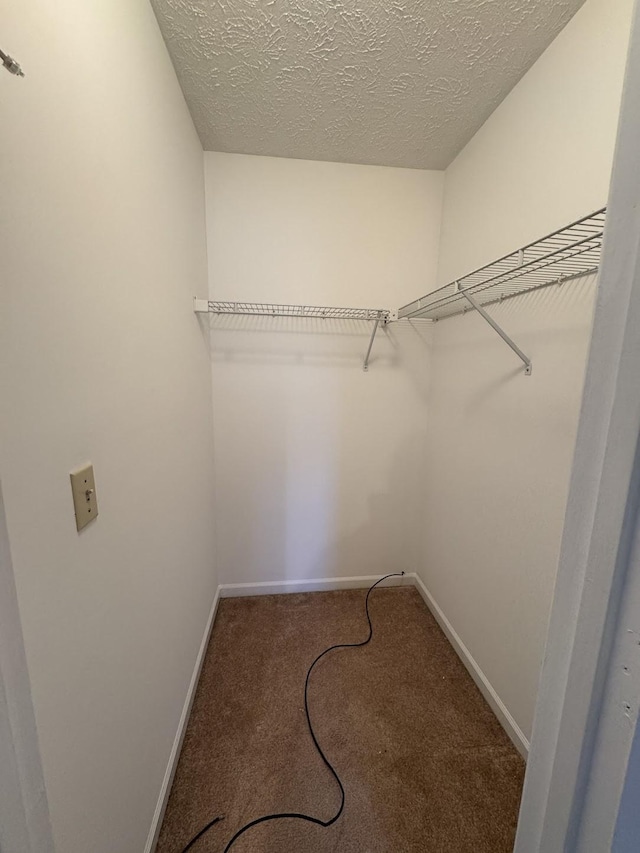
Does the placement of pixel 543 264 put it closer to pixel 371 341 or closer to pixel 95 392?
pixel 371 341

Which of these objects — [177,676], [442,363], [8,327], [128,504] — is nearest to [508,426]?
[442,363]

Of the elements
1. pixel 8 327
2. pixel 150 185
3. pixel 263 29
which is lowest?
pixel 8 327

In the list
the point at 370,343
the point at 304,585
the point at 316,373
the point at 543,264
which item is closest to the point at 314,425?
the point at 316,373

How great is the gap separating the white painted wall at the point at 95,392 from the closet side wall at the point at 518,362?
1.34m

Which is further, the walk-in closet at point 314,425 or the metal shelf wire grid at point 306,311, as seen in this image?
the metal shelf wire grid at point 306,311

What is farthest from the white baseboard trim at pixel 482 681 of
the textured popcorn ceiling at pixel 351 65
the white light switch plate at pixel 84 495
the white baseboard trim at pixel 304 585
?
the textured popcorn ceiling at pixel 351 65

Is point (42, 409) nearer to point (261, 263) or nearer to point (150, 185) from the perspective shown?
point (150, 185)

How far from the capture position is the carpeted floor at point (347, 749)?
3.32 feet

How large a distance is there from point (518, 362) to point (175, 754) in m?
1.98

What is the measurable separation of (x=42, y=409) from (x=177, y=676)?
1201mm

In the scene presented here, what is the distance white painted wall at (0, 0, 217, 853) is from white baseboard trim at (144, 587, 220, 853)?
0.18ft

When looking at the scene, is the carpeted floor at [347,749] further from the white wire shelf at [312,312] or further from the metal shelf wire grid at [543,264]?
the metal shelf wire grid at [543,264]

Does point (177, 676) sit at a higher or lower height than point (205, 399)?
lower

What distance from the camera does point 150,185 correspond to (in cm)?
100
